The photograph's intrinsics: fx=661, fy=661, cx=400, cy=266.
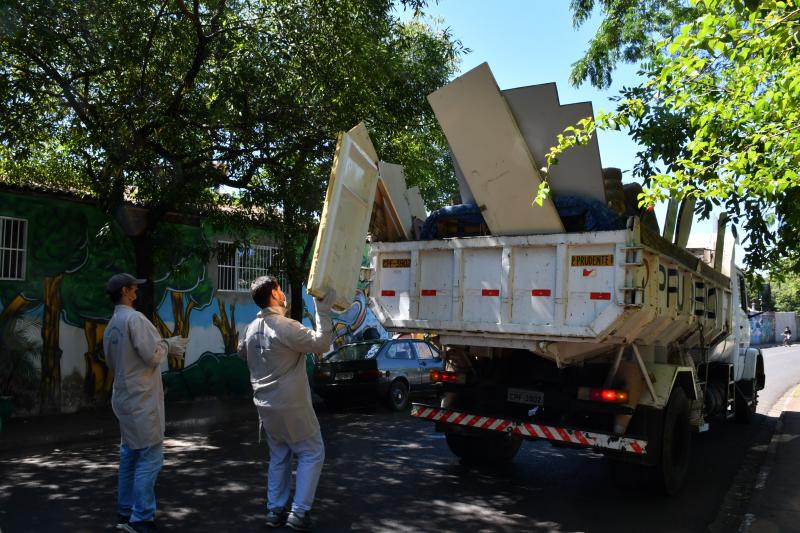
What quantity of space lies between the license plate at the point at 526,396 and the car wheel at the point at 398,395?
19.1 feet

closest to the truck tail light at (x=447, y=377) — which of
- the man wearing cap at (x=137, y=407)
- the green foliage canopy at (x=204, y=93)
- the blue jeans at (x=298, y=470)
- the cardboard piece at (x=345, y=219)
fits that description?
the cardboard piece at (x=345, y=219)

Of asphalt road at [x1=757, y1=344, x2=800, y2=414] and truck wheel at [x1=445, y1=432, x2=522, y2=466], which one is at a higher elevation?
truck wheel at [x1=445, y1=432, x2=522, y2=466]

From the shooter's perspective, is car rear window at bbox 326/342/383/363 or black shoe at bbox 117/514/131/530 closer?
black shoe at bbox 117/514/131/530

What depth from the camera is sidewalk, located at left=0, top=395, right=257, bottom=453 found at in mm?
Answer: 9180

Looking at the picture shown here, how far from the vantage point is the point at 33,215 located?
36.8ft

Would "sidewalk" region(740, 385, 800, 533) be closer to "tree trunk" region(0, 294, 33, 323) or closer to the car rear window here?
the car rear window

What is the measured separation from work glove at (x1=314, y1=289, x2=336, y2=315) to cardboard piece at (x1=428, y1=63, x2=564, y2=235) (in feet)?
7.18

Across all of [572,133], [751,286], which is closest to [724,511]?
[572,133]

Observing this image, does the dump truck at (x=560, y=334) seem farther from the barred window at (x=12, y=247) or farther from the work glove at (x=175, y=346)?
the barred window at (x=12, y=247)

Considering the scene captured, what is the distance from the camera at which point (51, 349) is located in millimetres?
11359

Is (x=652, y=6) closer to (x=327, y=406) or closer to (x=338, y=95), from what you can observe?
(x=338, y=95)

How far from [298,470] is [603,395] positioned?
9.35 feet

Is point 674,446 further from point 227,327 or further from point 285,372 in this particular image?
point 227,327

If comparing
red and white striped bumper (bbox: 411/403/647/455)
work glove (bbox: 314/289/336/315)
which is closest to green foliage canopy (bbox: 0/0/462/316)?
red and white striped bumper (bbox: 411/403/647/455)
